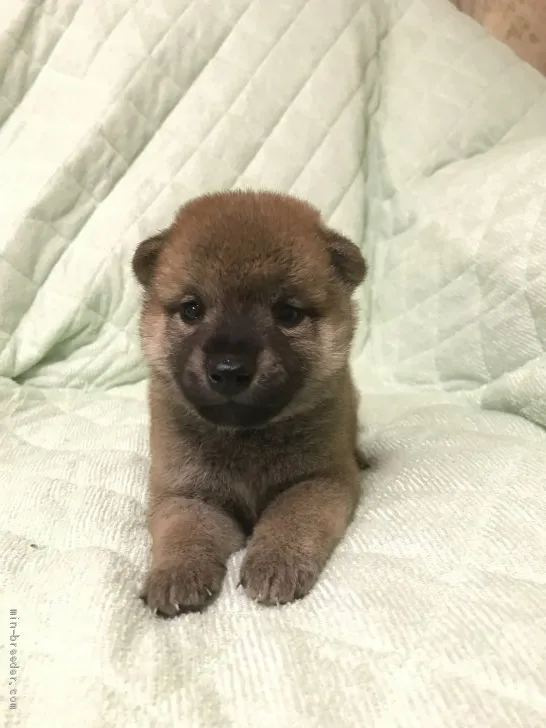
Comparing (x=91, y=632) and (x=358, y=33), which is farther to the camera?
(x=358, y=33)

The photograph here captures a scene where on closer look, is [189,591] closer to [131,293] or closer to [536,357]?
[536,357]

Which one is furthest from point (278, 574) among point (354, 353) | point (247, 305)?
point (354, 353)

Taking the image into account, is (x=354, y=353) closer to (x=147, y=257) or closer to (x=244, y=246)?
(x=147, y=257)

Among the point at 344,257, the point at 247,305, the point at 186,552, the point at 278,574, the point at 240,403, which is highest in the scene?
the point at 344,257

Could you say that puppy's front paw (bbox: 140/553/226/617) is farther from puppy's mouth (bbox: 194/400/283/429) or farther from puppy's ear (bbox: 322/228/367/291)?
puppy's ear (bbox: 322/228/367/291)

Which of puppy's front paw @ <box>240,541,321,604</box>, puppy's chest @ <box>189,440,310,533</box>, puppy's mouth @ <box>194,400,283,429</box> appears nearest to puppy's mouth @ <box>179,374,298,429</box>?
puppy's mouth @ <box>194,400,283,429</box>

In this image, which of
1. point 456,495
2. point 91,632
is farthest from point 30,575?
point 456,495
